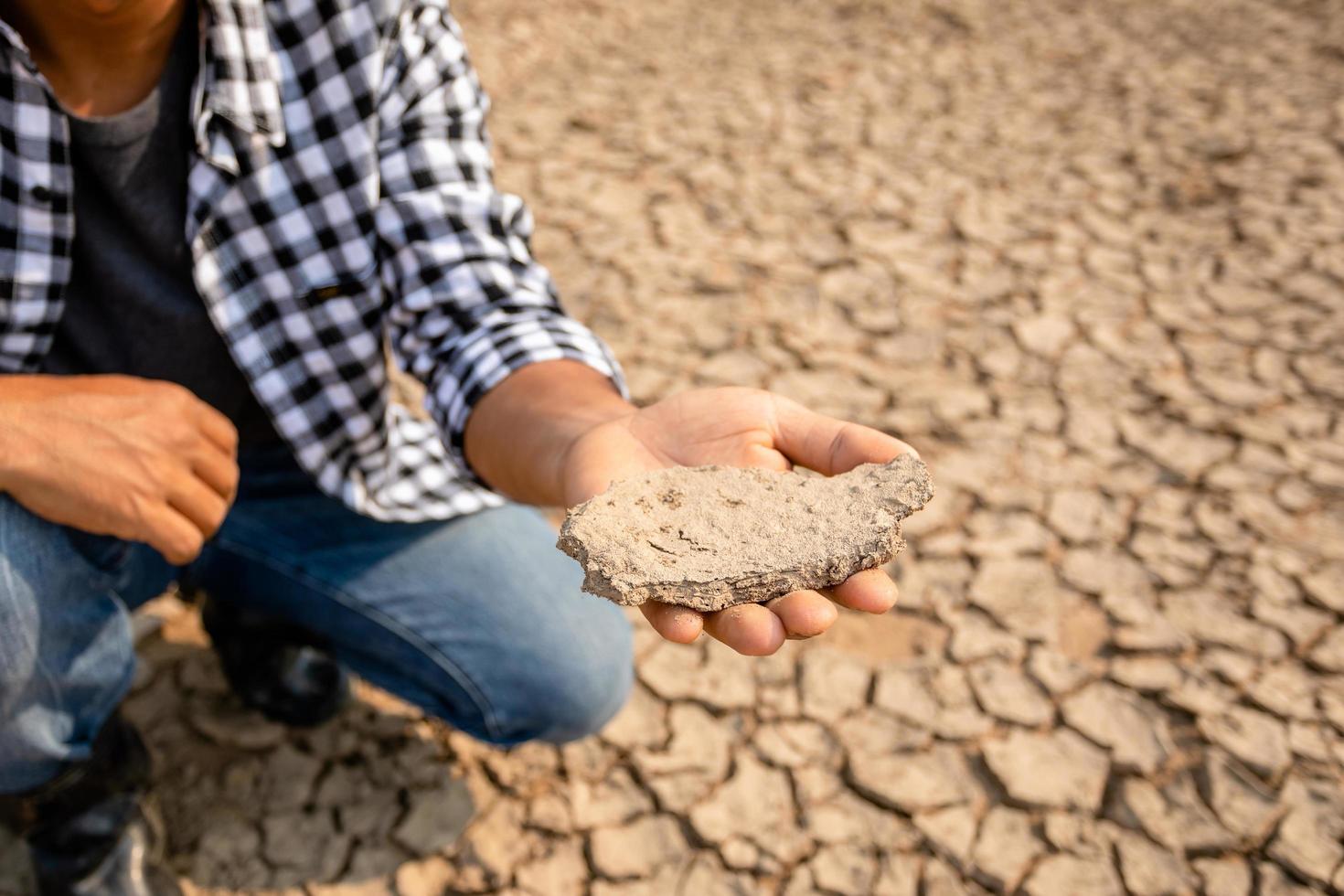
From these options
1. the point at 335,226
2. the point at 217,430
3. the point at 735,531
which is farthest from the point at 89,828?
the point at 735,531

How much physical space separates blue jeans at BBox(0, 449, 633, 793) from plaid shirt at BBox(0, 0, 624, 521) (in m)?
0.15

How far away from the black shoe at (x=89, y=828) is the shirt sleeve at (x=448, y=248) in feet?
2.48

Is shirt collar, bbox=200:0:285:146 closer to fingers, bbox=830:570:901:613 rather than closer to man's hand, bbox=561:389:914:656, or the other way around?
man's hand, bbox=561:389:914:656

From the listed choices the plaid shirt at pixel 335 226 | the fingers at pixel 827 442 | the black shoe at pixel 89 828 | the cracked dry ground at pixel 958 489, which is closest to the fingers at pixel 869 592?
the fingers at pixel 827 442

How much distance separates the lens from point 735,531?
1.20 meters

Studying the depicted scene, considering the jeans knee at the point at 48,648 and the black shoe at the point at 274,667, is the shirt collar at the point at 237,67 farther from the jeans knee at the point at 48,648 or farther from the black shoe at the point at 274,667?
the black shoe at the point at 274,667

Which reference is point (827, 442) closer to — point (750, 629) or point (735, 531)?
point (735, 531)

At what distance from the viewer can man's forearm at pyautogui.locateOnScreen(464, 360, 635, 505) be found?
1.29 metres

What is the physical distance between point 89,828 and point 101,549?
1.50ft

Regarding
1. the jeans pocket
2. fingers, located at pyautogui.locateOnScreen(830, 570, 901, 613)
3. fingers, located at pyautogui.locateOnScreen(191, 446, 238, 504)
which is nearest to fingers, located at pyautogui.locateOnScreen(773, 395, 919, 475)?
fingers, located at pyautogui.locateOnScreen(830, 570, 901, 613)

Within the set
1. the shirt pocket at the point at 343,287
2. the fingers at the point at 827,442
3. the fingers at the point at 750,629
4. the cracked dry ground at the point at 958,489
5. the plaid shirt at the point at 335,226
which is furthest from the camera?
the cracked dry ground at the point at 958,489

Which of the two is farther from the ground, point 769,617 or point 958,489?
point 769,617

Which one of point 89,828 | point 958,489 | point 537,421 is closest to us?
point 537,421

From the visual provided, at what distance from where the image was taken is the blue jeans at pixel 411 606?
1525mm
